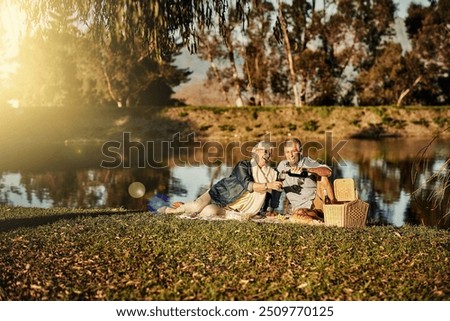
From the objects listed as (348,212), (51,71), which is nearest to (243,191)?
(348,212)

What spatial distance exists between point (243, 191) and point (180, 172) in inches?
446

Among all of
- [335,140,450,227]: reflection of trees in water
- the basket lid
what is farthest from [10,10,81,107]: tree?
the basket lid

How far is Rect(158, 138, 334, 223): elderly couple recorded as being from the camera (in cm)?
956

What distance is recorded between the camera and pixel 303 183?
983cm

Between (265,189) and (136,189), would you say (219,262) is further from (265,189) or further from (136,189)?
(136,189)

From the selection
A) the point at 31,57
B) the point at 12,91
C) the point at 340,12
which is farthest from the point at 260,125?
the point at 12,91

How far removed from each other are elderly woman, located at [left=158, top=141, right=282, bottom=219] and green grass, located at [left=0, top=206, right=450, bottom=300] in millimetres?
989

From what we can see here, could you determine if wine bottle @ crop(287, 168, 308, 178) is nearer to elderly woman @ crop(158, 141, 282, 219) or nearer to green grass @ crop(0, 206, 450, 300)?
elderly woman @ crop(158, 141, 282, 219)

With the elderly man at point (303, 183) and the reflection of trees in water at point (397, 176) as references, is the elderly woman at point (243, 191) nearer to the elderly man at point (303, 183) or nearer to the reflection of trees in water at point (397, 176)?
the elderly man at point (303, 183)

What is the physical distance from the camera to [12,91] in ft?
191

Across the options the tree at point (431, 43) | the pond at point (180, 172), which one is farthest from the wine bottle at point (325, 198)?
the tree at point (431, 43)

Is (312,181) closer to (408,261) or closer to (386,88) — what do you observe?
(408,261)

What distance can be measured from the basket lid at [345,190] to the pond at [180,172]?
1.10 metres
